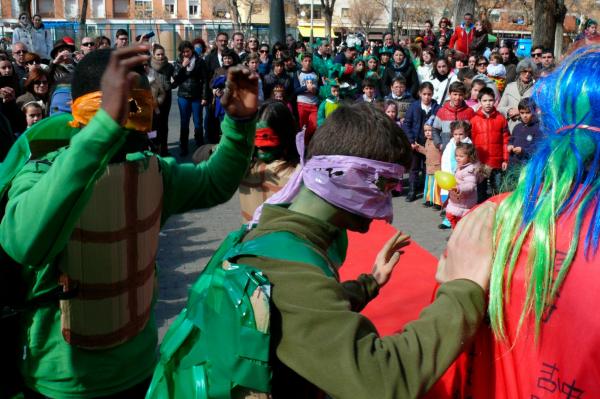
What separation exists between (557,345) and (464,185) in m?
5.91

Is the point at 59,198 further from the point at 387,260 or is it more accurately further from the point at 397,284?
the point at 397,284

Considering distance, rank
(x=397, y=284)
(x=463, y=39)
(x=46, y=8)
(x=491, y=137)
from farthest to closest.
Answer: (x=46, y=8) < (x=463, y=39) < (x=491, y=137) < (x=397, y=284)

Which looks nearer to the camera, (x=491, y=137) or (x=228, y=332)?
(x=228, y=332)

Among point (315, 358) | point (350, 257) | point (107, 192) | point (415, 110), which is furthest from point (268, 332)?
point (415, 110)

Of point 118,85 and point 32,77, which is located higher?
point 118,85

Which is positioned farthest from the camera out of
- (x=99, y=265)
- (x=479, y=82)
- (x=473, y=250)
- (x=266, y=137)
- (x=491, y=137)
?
(x=479, y=82)

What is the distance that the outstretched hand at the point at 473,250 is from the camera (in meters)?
1.53

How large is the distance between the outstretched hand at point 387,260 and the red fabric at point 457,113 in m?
7.39

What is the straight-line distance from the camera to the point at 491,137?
8.45 meters

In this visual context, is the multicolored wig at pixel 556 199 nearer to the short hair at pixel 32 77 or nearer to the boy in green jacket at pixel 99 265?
the boy in green jacket at pixel 99 265

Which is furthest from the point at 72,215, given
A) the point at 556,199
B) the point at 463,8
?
the point at 463,8

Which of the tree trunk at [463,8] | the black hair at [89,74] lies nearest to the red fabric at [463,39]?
the tree trunk at [463,8]

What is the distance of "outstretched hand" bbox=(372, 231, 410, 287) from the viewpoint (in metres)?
1.81

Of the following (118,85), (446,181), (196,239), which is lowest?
(196,239)
